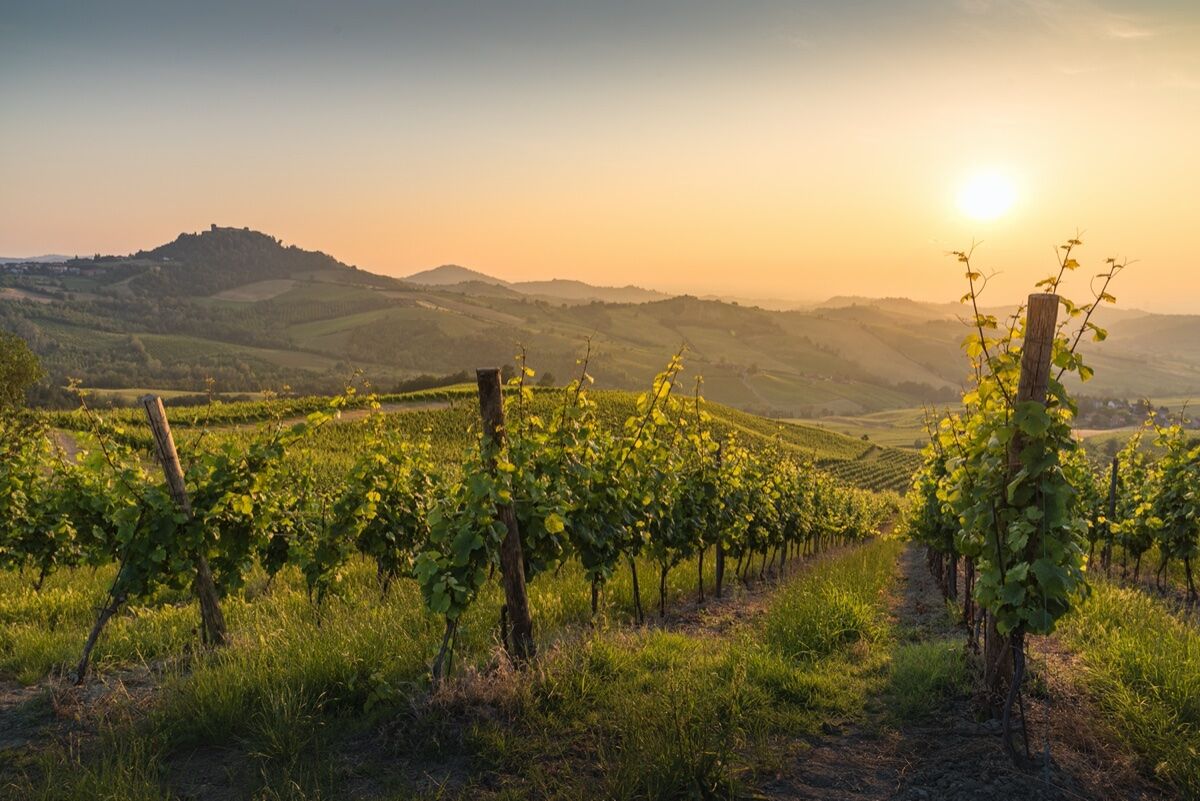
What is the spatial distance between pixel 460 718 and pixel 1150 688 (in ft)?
17.5

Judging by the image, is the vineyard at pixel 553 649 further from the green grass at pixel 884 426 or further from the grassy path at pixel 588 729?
the green grass at pixel 884 426

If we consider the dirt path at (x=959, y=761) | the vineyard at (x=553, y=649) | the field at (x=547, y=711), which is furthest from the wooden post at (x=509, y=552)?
the dirt path at (x=959, y=761)

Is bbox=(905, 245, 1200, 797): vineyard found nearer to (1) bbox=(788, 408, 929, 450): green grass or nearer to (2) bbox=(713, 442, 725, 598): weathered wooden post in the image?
(2) bbox=(713, 442, 725, 598): weathered wooden post

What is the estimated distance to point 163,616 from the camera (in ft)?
26.3

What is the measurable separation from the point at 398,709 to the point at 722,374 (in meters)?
176

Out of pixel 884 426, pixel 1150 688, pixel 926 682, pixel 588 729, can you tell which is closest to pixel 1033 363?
pixel 1150 688

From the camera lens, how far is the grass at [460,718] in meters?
4.21

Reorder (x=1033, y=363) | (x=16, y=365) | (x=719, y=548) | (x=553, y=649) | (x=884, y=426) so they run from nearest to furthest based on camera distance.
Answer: (x=1033, y=363)
(x=553, y=649)
(x=719, y=548)
(x=16, y=365)
(x=884, y=426)

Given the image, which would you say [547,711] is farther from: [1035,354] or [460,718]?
[1035,354]

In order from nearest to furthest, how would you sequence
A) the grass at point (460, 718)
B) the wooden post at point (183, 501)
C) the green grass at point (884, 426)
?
the grass at point (460, 718) < the wooden post at point (183, 501) < the green grass at point (884, 426)

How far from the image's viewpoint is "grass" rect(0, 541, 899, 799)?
13.8ft

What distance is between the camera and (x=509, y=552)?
18.8ft

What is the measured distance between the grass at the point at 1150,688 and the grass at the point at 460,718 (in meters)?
1.76

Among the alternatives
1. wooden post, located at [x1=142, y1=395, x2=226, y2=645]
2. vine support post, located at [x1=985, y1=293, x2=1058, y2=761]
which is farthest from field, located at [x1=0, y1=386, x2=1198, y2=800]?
vine support post, located at [x1=985, y1=293, x2=1058, y2=761]
